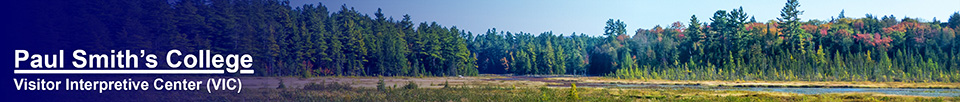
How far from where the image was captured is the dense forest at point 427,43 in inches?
2791

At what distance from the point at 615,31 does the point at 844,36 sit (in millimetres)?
92567

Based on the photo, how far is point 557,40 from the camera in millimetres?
192125

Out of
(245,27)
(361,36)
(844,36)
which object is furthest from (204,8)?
(844,36)

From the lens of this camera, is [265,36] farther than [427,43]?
No

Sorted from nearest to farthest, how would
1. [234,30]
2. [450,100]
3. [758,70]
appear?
[450,100] < [234,30] < [758,70]

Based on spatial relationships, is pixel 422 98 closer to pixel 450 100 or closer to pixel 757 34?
pixel 450 100

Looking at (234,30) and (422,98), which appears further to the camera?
(234,30)

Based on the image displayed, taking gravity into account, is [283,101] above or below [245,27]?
below

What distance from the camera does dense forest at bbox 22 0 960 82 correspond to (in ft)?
233

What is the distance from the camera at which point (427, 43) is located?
120 meters

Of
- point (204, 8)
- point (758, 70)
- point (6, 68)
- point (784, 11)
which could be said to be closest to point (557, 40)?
point (784, 11)

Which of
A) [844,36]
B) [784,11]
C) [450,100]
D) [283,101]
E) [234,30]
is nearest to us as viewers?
[283,101]

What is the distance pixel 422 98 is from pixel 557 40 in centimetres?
15591

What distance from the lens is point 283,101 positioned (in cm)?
3553
